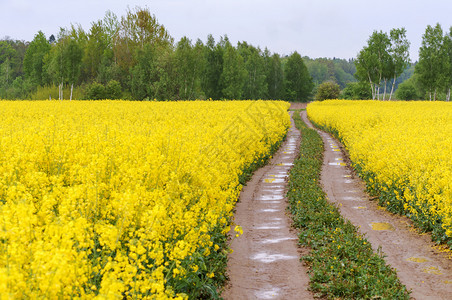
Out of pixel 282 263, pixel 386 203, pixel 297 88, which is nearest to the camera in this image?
pixel 282 263

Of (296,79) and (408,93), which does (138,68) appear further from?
(408,93)

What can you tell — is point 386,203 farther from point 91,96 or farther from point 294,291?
point 91,96

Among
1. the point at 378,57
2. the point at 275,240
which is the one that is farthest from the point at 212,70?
the point at 275,240

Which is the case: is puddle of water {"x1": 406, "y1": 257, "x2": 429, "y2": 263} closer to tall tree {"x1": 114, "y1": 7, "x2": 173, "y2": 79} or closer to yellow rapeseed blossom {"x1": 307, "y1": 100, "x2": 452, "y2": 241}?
yellow rapeseed blossom {"x1": 307, "y1": 100, "x2": 452, "y2": 241}

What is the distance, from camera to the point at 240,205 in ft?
42.1

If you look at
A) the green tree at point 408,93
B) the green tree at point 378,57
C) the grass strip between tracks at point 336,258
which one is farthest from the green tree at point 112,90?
the green tree at point 408,93

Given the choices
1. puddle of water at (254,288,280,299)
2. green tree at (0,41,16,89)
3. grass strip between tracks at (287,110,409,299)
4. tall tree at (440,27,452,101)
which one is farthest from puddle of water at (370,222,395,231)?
green tree at (0,41,16,89)

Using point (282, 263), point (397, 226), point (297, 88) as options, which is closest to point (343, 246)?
point (282, 263)

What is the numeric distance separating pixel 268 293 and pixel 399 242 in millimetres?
4230

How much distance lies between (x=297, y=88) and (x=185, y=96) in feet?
152

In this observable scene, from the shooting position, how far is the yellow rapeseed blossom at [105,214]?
344 cm

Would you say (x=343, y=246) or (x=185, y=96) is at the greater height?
(x=185, y=96)

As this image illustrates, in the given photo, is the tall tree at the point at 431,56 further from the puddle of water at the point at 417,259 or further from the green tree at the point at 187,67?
the puddle of water at the point at 417,259

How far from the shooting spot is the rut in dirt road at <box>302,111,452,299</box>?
753 centimetres
